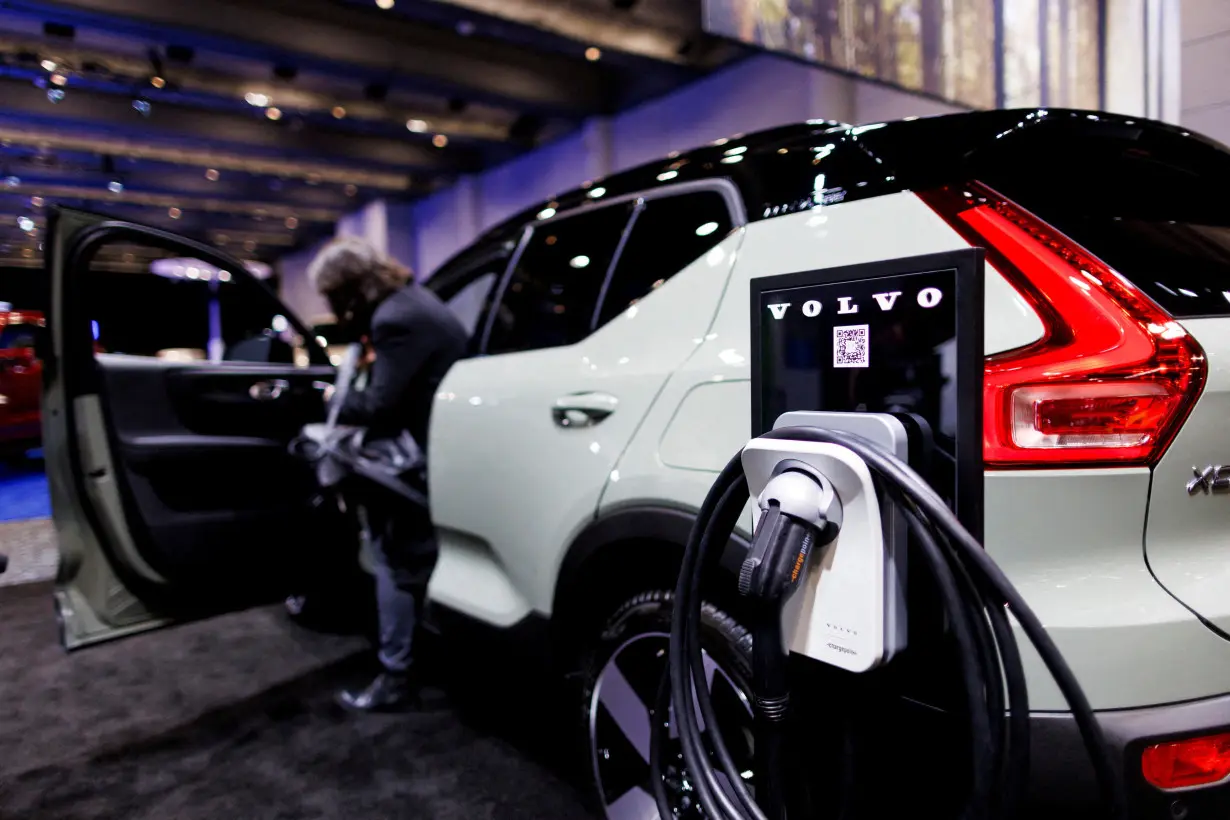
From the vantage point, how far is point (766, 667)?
1136mm

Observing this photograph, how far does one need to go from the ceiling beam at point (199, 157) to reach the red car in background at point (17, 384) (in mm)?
2758

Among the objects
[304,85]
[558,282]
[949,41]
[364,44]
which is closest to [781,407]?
[558,282]

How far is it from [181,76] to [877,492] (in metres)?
9.82

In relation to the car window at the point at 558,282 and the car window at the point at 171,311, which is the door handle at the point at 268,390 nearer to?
the car window at the point at 558,282

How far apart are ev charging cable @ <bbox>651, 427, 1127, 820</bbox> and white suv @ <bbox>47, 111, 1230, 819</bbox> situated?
4.9 inches

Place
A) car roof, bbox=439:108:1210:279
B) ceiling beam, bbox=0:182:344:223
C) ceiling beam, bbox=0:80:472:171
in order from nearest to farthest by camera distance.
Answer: car roof, bbox=439:108:1210:279
ceiling beam, bbox=0:80:472:171
ceiling beam, bbox=0:182:344:223

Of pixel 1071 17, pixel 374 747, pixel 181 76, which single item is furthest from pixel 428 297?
pixel 181 76

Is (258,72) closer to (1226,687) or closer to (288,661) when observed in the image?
(288,661)

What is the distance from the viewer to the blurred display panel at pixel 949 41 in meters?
4.21

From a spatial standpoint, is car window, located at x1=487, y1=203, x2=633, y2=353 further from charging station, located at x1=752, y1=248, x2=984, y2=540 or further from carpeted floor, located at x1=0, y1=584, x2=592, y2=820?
→ carpeted floor, located at x1=0, y1=584, x2=592, y2=820

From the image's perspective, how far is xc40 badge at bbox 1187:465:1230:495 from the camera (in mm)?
1118

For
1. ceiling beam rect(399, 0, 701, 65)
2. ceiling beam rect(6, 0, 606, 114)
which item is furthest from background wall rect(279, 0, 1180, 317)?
ceiling beam rect(6, 0, 606, 114)

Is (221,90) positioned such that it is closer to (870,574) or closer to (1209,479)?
(870,574)

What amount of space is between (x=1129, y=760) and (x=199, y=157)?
43.6 feet
